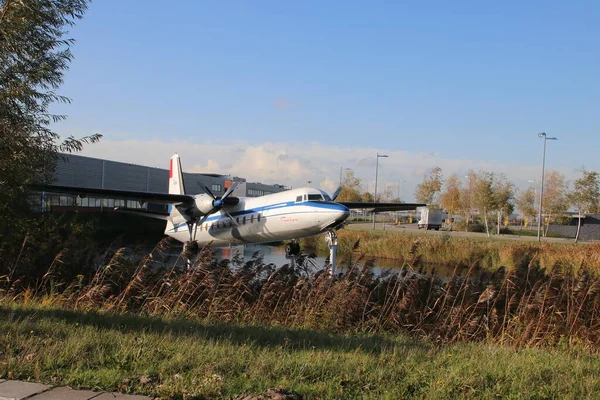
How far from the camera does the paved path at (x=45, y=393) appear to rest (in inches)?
197

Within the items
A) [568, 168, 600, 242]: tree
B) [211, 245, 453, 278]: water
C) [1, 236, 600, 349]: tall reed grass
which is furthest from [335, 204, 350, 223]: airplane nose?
[568, 168, 600, 242]: tree

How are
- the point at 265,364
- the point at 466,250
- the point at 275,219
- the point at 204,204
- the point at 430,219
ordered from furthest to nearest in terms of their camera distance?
the point at 430,219 → the point at 466,250 → the point at 204,204 → the point at 275,219 → the point at 265,364

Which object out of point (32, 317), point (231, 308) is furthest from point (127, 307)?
point (32, 317)

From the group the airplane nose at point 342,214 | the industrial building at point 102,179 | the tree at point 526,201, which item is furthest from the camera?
the tree at point 526,201

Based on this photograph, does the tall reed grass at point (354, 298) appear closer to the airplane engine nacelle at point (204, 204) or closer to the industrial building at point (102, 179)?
the airplane engine nacelle at point (204, 204)

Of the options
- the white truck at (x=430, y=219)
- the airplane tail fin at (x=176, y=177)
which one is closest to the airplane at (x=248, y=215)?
Result: the airplane tail fin at (x=176, y=177)

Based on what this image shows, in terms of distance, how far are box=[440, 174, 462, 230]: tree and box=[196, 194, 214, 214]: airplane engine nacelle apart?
51786 mm

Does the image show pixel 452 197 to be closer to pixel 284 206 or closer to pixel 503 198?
pixel 503 198

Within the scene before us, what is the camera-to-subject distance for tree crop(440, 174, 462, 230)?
76438 millimetres

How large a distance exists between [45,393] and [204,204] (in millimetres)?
26146

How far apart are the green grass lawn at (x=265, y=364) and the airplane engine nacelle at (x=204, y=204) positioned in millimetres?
22533

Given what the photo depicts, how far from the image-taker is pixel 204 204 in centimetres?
3100

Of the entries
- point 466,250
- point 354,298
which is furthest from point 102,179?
point 354,298

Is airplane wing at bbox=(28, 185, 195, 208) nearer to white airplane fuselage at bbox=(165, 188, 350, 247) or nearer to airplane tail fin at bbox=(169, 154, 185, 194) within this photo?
white airplane fuselage at bbox=(165, 188, 350, 247)
